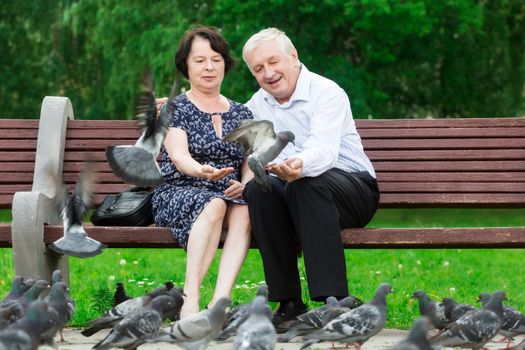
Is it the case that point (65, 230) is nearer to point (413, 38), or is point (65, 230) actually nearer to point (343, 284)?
point (343, 284)

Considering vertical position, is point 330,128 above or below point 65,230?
above

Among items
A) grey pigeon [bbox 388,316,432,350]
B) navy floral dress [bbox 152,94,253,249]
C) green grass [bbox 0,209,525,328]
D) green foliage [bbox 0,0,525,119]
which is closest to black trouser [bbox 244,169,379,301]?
navy floral dress [bbox 152,94,253,249]

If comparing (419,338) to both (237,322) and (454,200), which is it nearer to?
(237,322)

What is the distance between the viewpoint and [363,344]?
20.2 ft

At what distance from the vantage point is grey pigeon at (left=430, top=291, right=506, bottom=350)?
5496 mm

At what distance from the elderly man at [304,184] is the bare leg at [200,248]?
0.65 ft

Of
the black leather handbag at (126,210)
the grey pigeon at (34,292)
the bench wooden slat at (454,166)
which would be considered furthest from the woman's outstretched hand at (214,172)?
the bench wooden slat at (454,166)

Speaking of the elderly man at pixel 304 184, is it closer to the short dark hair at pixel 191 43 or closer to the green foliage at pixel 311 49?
the short dark hair at pixel 191 43

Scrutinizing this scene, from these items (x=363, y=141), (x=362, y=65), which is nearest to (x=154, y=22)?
(x=362, y=65)

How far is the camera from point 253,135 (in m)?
6.53

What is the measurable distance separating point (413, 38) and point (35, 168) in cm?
1931

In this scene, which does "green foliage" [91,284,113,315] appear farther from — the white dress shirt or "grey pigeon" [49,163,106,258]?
the white dress shirt

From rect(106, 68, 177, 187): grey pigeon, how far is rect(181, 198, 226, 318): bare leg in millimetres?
420

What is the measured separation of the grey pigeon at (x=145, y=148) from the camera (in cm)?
661
